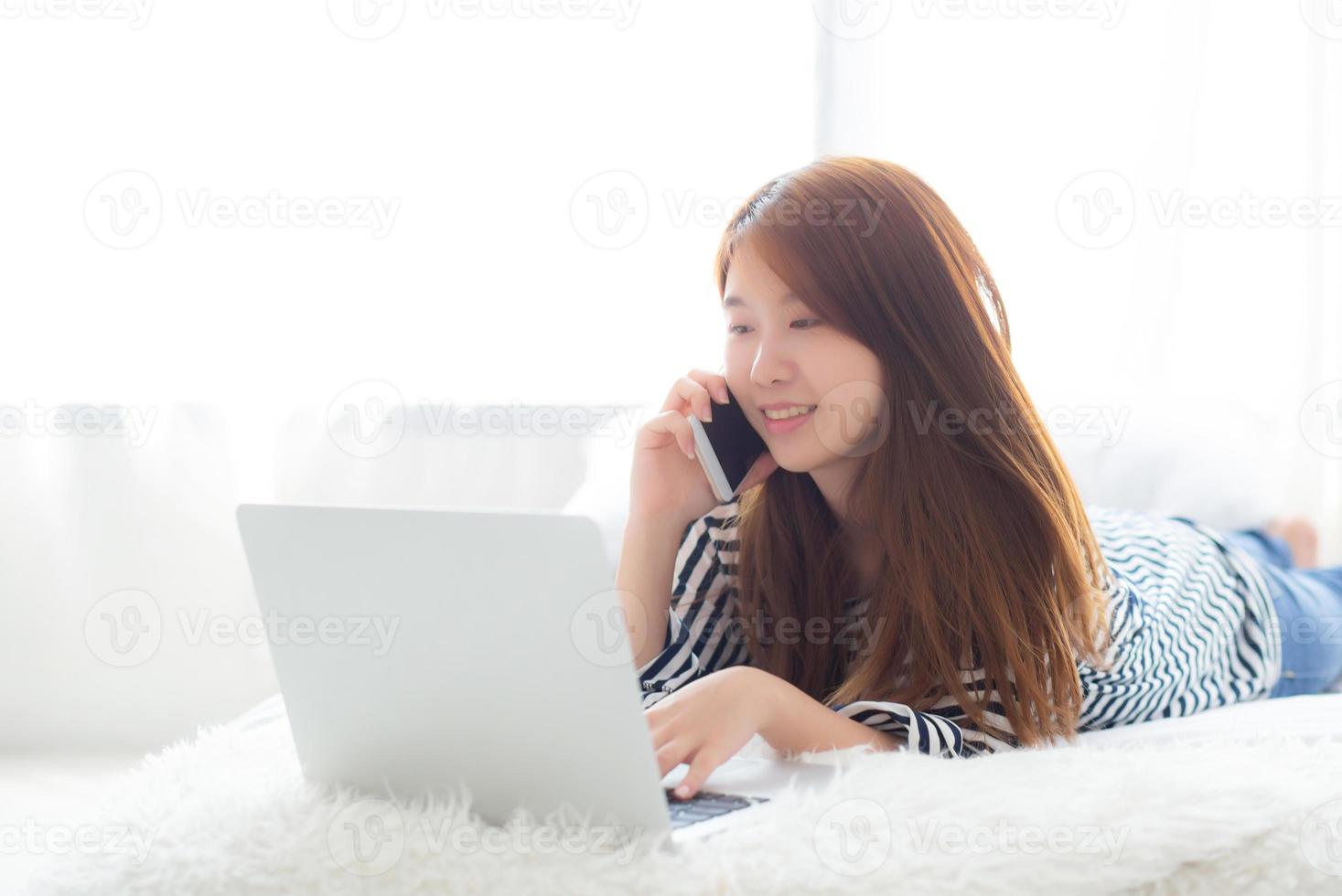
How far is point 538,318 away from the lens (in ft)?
6.10

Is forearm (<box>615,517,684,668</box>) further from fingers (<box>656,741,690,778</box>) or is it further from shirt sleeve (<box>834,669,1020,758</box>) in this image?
fingers (<box>656,741,690,778</box>)

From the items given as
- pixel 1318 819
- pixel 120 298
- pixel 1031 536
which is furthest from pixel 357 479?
pixel 1318 819

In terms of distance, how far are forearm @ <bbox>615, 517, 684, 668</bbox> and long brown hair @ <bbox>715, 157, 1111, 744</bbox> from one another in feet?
0.70

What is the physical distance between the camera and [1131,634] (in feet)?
4.00

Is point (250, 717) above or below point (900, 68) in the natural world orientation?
below

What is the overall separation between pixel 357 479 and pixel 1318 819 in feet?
4.72

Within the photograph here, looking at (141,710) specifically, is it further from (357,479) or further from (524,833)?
(524,833)

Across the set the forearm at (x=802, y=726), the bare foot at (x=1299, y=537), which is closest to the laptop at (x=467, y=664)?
the forearm at (x=802, y=726)

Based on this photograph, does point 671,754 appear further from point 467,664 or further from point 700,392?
point 700,392

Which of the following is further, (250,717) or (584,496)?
(584,496)

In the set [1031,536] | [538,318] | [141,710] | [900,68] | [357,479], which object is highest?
[900,68]

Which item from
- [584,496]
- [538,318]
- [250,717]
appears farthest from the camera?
[538,318]

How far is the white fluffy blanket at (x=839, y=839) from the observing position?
644 millimetres

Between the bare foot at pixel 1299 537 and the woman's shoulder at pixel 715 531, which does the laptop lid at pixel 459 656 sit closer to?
the woman's shoulder at pixel 715 531
